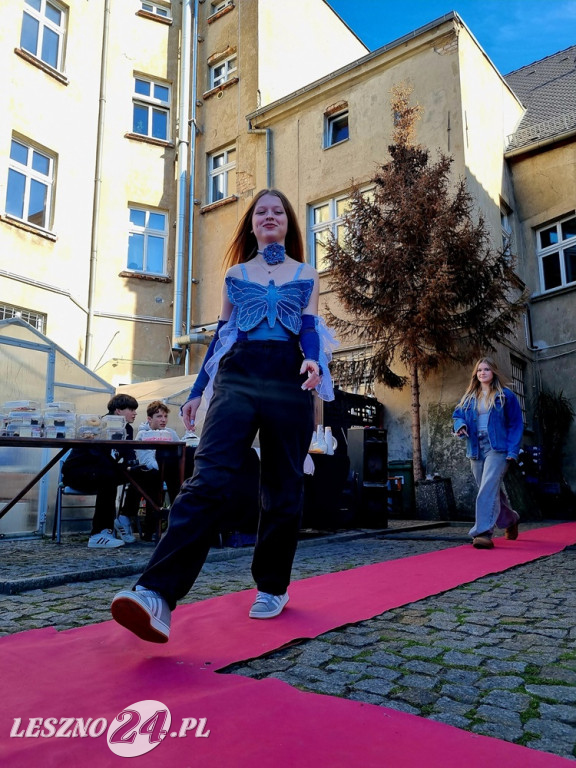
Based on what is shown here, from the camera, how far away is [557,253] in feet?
44.5

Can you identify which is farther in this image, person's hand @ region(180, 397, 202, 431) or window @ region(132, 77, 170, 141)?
window @ region(132, 77, 170, 141)

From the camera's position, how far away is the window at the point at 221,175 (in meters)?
16.3

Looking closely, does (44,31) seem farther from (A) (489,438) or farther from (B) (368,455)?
(A) (489,438)

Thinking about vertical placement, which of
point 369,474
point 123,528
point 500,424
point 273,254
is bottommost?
point 123,528

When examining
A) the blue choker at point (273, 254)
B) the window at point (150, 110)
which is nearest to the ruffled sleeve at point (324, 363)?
the blue choker at point (273, 254)

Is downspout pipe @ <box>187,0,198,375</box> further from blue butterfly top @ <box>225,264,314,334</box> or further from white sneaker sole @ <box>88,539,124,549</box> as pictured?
blue butterfly top @ <box>225,264,314,334</box>

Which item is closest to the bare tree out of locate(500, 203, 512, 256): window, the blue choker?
locate(500, 203, 512, 256): window

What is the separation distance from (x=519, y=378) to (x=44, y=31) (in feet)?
41.8

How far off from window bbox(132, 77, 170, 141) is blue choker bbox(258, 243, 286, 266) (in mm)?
14821

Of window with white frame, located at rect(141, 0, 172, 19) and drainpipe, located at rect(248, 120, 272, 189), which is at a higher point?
window with white frame, located at rect(141, 0, 172, 19)

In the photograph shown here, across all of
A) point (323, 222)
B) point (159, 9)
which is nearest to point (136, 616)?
point (323, 222)

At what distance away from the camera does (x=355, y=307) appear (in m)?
10.8

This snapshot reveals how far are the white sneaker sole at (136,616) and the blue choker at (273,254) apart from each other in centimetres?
158

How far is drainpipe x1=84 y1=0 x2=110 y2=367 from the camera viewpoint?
14094mm
